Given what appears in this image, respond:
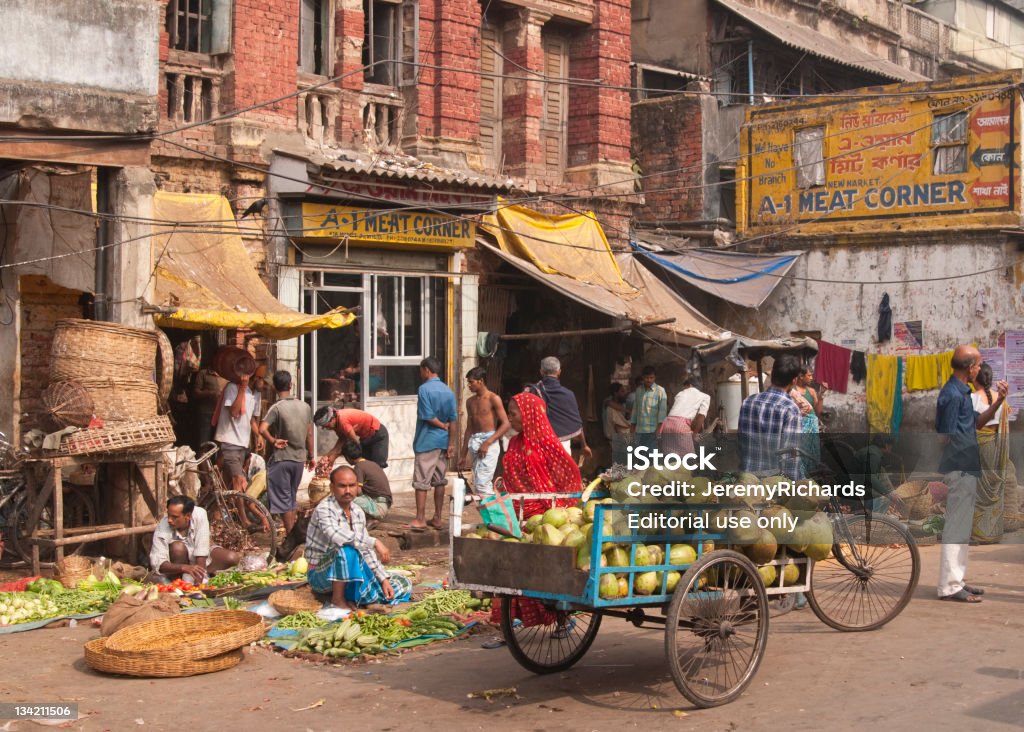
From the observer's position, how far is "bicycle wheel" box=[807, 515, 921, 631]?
26.1 ft

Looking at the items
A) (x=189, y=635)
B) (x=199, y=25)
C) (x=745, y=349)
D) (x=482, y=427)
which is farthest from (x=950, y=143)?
(x=189, y=635)

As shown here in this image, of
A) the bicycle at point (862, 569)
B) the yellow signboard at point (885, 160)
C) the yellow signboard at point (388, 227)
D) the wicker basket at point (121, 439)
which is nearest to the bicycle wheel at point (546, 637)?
the bicycle at point (862, 569)

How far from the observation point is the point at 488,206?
16.4m

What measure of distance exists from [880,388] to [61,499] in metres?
14.7

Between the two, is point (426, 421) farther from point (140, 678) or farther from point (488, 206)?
point (140, 678)

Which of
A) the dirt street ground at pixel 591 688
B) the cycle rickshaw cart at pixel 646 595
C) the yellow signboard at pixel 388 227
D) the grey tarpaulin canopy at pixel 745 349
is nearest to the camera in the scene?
the cycle rickshaw cart at pixel 646 595

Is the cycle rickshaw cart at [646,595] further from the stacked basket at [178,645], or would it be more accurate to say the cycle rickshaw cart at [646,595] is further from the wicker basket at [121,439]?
the wicker basket at [121,439]

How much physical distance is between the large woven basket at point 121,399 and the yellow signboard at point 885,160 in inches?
529

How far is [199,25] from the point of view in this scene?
1478 cm

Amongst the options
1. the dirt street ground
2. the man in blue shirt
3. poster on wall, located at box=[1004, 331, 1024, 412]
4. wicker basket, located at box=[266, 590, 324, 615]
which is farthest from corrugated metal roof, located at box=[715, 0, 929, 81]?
wicker basket, located at box=[266, 590, 324, 615]

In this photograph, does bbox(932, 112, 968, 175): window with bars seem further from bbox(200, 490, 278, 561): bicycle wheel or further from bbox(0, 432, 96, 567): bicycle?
bbox(0, 432, 96, 567): bicycle

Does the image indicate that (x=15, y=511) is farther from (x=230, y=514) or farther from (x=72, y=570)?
(x=230, y=514)

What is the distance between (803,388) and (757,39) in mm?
13404

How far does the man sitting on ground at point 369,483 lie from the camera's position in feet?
37.0
